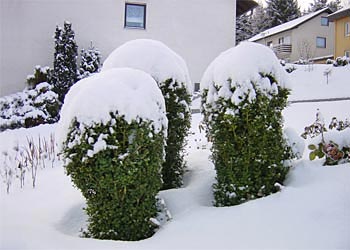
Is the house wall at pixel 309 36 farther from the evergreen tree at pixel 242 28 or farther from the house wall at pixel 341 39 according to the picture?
the house wall at pixel 341 39

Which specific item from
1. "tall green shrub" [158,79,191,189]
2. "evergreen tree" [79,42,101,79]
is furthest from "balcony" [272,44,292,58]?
"tall green shrub" [158,79,191,189]

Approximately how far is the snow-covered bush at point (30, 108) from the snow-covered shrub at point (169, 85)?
6703 millimetres

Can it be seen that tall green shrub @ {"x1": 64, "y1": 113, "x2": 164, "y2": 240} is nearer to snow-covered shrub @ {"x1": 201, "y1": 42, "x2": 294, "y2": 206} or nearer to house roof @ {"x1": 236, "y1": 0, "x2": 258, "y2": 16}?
snow-covered shrub @ {"x1": 201, "y1": 42, "x2": 294, "y2": 206}

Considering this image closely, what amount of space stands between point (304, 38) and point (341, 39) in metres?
5.24

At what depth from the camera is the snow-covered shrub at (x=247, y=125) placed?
3104mm

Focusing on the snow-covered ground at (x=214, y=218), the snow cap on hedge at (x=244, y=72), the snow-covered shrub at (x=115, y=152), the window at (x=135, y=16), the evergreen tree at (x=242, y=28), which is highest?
the evergreen tree at (x=242, y=28)

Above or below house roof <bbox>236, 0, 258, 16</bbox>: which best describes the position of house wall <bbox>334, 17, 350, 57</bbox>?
above

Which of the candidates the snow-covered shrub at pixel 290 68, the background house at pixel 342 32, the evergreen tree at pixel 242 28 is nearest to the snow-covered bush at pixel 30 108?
the snow-covered shrub at pixel 290 68

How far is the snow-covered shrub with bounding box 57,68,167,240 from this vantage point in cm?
262

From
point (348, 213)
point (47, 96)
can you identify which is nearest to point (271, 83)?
point (348, 213)

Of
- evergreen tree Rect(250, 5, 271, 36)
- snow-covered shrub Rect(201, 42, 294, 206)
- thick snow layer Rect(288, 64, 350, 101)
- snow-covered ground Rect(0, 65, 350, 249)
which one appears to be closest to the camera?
snow-covered ground Rect(0, 65, 350, 249)

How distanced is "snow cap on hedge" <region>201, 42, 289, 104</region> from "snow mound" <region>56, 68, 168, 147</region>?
→ 62 centimetres

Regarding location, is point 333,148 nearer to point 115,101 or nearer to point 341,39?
point 115,101

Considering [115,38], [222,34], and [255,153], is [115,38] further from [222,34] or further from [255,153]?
[255,153]
